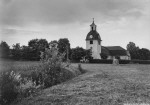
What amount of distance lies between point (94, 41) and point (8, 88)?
77.7 m

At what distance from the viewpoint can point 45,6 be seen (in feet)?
25.8

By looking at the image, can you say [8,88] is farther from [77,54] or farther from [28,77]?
[77,54]

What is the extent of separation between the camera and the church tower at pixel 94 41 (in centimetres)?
8262

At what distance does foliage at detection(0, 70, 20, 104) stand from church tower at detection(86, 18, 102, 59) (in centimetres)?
7545

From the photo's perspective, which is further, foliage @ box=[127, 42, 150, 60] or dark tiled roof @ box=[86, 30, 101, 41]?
foliage @ box=[127, 42, 150, 60]

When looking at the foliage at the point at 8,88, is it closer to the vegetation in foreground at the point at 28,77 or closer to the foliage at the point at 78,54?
the vegetation in foreground at the point at 28,77

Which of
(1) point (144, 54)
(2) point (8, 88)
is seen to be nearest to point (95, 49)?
(1) point (144, 54)

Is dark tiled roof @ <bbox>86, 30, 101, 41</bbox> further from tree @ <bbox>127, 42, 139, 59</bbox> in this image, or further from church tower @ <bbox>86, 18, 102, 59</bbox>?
tree @ <bbox>127, 42, 139, 59</bbox>

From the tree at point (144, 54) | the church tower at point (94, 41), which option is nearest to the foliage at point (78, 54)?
the church tower at point (94, 41)

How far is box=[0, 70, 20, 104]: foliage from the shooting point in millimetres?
6918

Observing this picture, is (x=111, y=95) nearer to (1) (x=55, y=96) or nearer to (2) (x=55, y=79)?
(1) (x=55, y=96)

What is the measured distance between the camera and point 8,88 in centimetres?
704

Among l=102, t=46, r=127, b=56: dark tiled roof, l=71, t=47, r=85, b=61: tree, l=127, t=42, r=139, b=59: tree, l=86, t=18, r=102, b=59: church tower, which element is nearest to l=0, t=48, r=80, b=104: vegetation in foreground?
l=71, t=47, r=85, b=61: tree

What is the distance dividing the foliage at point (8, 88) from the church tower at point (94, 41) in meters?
75.5
